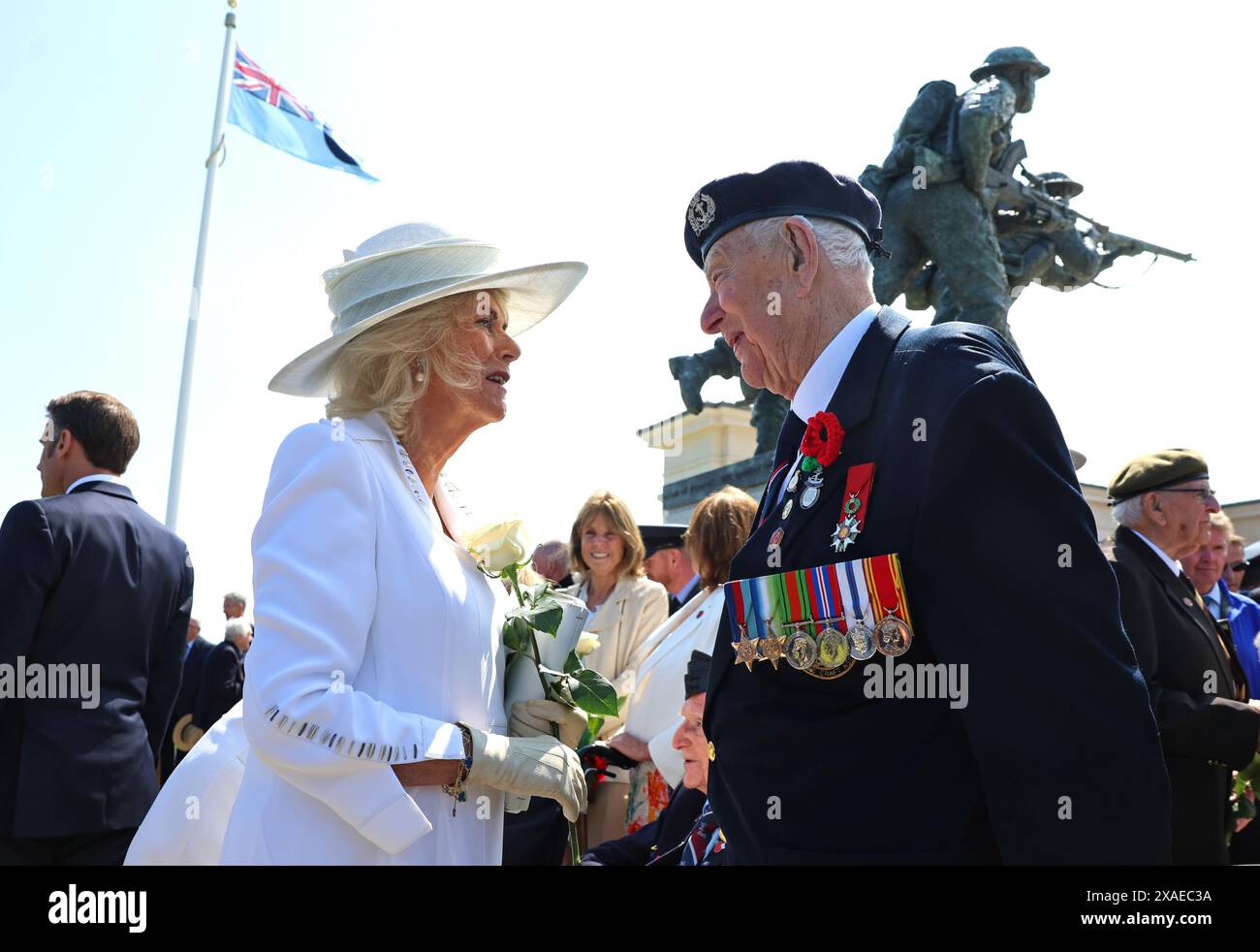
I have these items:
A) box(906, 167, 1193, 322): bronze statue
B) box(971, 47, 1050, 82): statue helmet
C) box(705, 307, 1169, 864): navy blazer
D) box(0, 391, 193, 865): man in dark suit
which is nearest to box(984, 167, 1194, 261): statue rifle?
box(906, 167, 1193, 322): bronze statue

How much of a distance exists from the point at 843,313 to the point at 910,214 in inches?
417

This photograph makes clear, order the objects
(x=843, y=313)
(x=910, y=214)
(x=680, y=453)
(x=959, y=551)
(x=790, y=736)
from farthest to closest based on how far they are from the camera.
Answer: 1. (x=680, y=453)
2. (x=910, y=214)
3. (x=843, y=313)
4. (x=790, y=736)
5. (x=959, y=551)

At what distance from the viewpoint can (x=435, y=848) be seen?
2.08 metres

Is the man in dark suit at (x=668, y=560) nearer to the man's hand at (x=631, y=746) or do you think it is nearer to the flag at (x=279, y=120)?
the man's hand at (x=631, y=746)

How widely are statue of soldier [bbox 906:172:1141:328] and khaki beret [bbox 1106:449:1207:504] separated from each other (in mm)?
8476

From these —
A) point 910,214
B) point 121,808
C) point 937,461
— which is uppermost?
point 910,214

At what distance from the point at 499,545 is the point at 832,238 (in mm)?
981

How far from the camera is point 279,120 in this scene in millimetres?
16000

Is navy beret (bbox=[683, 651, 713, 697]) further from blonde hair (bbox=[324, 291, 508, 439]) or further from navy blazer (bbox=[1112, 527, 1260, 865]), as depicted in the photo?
navy blazer (bbox=[1112, 527, 1260, 865])

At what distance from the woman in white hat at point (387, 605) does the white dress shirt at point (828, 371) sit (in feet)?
2.41

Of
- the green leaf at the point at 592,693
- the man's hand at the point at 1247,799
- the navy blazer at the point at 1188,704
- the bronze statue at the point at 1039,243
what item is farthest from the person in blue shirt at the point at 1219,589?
the bronze statue at the point at 1039,243

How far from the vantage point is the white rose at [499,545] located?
96.0 inches

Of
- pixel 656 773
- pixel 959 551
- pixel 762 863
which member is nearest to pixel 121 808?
pixel 656 773
